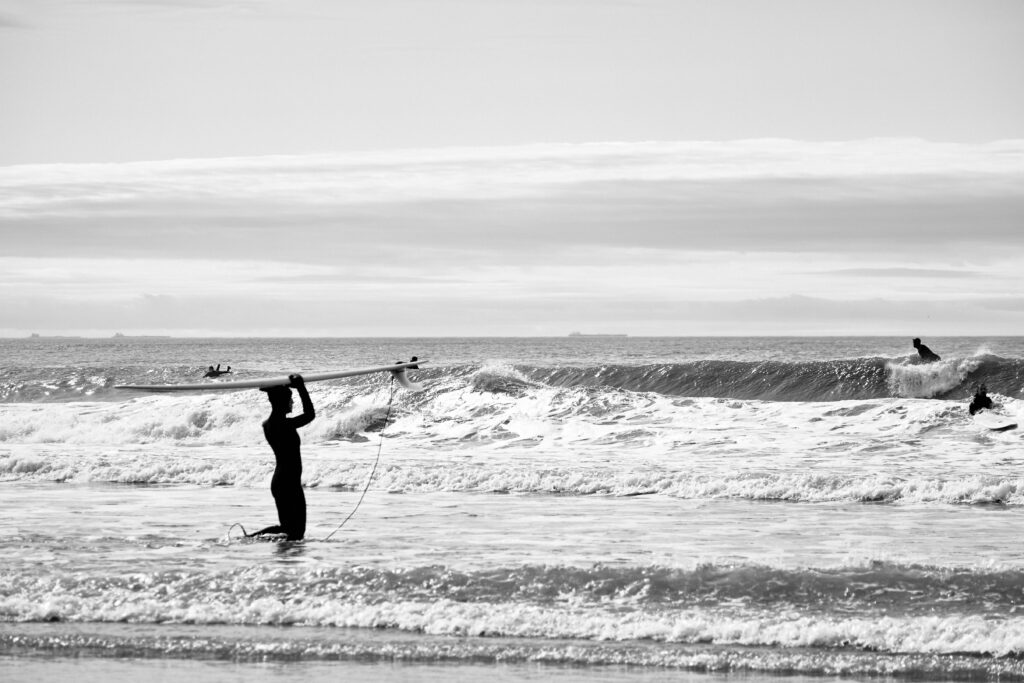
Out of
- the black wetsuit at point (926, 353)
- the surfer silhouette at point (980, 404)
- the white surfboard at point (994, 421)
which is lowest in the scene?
the white surfboard at point (994, 421)

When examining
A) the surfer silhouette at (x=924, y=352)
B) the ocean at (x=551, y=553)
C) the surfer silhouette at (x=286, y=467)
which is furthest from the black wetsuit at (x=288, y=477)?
the surfer silhouette at (x=924, y=352)

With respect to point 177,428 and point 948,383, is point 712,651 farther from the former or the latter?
point 948,383

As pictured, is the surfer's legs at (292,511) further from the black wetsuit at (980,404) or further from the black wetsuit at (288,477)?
the black wetsuit at (980,404)

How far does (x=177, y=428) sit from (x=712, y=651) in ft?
82.7

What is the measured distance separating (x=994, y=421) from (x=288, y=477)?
53.4 feet

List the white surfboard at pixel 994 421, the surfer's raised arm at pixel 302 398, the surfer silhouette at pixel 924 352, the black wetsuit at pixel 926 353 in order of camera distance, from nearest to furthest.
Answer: the surfer's raised arm at pixel 302 398
the white surfboard at pixel 994 421
the surfer silhouette at pixel 924 352
the black wetsuit at pixel 926 353

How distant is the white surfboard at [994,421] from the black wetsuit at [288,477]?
51.1 feet

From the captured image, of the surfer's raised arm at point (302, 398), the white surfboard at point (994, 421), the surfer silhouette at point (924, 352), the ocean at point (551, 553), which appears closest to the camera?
the ocean at point (551, 553)

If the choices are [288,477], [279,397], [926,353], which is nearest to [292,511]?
[288,477]

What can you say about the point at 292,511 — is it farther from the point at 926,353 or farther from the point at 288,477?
the point at 926,353

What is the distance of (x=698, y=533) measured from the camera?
49.0 ft

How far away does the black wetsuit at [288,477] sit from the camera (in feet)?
46.8

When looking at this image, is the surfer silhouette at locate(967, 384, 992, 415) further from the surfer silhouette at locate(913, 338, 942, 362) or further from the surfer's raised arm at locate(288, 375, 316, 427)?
the surfer's raised arm at locate(288, 375, 316, 427)

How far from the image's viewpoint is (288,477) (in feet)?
46.8
